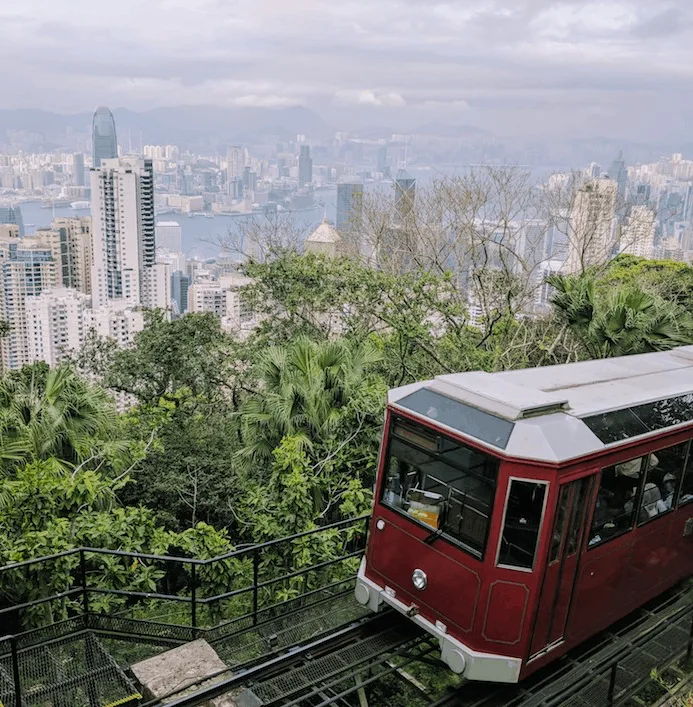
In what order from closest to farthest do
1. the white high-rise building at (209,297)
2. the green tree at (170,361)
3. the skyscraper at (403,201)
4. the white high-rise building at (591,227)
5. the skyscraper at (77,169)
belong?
the green tree at (170,361) → the white high-rise building at (591,227) → the skyscraper at (403,201) → the white high-rise building at (209,297) → the skyscraper at (77,169)

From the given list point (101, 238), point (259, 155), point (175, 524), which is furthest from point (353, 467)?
point (259, 155)

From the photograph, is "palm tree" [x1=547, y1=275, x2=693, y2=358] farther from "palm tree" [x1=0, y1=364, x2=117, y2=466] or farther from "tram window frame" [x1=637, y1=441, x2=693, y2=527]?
"palm tree" [x1=0, y1=364, x2=117, y2=466]

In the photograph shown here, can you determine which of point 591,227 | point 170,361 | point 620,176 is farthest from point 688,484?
point 620,176

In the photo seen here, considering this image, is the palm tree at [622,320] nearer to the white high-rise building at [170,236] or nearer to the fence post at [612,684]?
the fence post at [612,684]

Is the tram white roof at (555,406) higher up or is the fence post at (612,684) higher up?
the tram white roof at (555,406)

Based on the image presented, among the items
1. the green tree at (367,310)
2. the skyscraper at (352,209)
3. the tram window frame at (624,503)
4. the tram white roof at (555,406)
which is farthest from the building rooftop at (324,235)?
the tram window frame at (624,503)

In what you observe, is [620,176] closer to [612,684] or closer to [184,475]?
[184,475]
